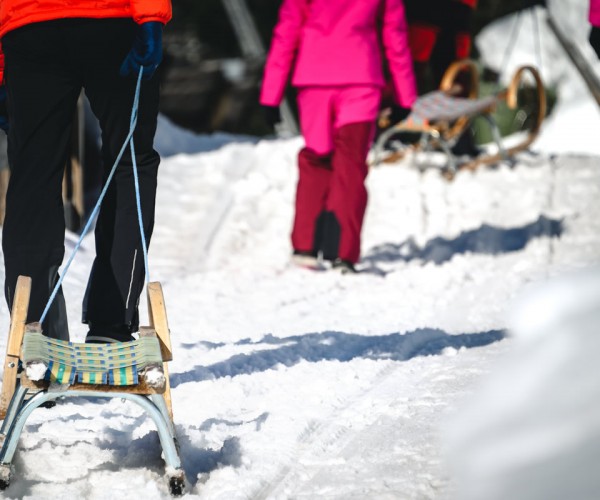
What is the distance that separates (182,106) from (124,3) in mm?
13902

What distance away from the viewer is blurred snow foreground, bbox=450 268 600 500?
6.05 feet

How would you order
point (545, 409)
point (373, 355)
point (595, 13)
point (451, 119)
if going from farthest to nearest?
point (451, 119), point (595, 13), point (373, 355), point (545, 409)

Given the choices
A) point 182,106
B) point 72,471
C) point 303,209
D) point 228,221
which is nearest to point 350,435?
point 72,471

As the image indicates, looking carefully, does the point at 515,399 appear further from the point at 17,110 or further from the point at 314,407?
the point at 17,110

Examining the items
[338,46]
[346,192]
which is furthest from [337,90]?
[346,192]

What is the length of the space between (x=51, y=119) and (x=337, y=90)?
2782mm

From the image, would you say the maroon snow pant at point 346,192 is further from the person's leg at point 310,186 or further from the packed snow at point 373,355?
the packed snow at point 373,355

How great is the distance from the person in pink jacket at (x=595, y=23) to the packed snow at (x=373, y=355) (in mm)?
1079

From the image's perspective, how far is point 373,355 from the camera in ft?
13.2

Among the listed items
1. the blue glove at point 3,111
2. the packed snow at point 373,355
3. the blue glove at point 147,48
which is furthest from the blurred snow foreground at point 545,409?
the blue glove at point 3,111

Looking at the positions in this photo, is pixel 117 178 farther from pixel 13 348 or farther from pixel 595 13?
pixel 595 13

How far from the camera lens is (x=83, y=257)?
19.8 ft

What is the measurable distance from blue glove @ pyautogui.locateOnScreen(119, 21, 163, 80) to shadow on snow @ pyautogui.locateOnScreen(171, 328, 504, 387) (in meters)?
0.99

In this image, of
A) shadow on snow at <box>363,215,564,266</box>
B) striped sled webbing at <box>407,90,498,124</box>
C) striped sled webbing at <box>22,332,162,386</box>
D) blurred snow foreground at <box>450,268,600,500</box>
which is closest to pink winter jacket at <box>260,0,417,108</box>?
shadow on snow at <box>363,215,564,266</box>
